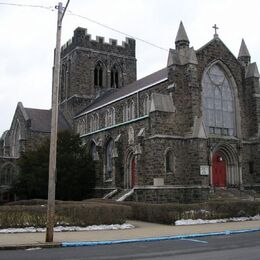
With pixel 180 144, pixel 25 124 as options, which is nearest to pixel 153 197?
pixel 180 144

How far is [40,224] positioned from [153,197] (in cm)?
1244

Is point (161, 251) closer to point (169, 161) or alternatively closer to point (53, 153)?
point (53, 153)

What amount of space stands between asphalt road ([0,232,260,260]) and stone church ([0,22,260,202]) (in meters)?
14.8

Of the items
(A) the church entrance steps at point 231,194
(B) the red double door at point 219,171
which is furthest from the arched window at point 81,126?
(A) the church entrance steps at point 231,194

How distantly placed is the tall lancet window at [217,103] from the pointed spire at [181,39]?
10.2 ft

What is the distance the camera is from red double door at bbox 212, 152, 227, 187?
32750 millimetres

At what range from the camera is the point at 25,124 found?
48.5 meters

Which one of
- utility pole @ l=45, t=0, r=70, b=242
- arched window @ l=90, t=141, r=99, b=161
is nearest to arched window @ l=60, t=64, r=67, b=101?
arched window @ l=90, t=141, r=99, b=161

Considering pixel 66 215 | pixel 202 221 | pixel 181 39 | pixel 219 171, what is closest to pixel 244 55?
pixel 181 39

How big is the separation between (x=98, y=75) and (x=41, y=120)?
32.0 feet

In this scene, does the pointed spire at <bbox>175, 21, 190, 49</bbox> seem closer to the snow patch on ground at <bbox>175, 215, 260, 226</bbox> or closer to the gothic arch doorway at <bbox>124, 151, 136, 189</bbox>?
the gothic arch doorway at <bbox>124, 151, 136, 189</bbox>

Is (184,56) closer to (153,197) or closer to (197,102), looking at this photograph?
(197,102)

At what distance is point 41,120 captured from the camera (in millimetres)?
50875

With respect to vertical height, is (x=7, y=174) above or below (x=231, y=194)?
above
